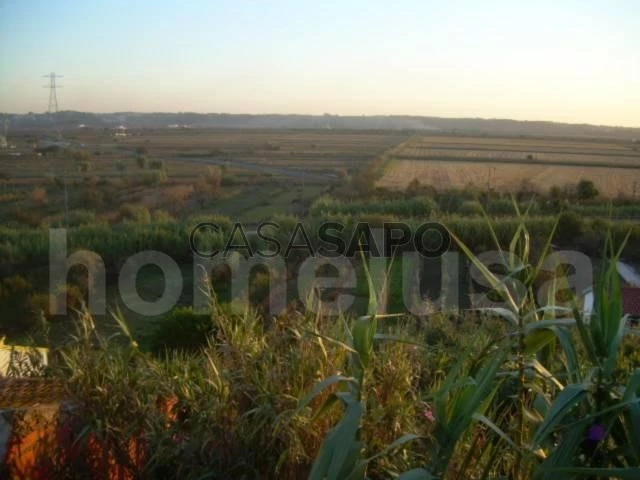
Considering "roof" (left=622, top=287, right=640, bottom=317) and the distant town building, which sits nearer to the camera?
"roof" (left=622, top=287, right=640, bottom=317)

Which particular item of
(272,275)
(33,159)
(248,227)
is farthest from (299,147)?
(272,275)

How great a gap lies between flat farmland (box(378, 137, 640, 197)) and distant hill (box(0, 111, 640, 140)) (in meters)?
26.0

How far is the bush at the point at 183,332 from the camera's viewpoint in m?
5.60

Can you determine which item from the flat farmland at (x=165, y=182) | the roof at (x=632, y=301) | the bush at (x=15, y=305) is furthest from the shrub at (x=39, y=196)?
the roof at (x=632, y=301)

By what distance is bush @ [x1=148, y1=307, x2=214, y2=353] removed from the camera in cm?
560

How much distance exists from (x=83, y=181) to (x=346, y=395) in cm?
2670

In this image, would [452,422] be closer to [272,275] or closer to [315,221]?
[272,275]

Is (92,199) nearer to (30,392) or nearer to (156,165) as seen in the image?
(156,165)

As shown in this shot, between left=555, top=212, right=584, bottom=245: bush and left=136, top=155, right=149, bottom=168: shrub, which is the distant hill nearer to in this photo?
left=136, top=155, right=149, bottom=168: shrub

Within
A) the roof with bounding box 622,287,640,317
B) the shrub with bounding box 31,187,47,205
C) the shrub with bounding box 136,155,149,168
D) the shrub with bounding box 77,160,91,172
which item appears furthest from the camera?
the shrub with bounding box 136,155,149,168

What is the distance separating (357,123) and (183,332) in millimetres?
99524

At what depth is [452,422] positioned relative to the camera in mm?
1586

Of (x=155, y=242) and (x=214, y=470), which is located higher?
(x=214, y=470)

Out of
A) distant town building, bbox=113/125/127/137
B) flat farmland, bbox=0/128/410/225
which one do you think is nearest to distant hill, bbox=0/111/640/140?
distant town building, bbox=113/125/127/137
